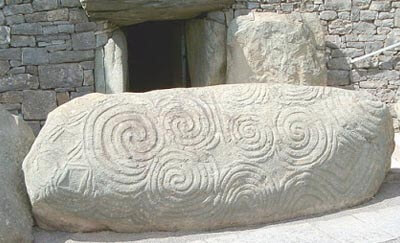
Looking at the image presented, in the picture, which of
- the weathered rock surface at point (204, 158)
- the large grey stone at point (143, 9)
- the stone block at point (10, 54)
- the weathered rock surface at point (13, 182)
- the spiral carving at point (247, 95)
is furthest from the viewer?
the stone block at point (10, 54)

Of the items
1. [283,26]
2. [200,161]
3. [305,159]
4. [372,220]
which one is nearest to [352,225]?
[372,220]

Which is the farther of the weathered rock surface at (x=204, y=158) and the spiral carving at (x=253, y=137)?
the spiral carving at (x=253, y=137)

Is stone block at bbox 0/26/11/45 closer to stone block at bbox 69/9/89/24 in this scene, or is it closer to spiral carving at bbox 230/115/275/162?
stone block at bbox 69/9/89/24

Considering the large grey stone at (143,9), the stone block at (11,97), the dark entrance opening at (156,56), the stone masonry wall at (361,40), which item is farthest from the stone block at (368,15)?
the stone block at (11,97)

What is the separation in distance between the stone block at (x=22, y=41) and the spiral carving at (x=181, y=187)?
339 cm

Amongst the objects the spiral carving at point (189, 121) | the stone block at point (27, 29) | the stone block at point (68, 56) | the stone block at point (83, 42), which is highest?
the stone block at point (27, 29)

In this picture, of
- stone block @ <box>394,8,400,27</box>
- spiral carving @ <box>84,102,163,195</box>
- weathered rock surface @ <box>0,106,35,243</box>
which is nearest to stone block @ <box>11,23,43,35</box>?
weathered rock surface @ <box>0,106,35,243</box>

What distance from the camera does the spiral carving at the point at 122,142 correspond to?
2.44 m

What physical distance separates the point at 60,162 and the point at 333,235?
4.71 ft

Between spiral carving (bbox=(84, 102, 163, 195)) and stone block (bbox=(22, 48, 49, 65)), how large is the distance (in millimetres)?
2951

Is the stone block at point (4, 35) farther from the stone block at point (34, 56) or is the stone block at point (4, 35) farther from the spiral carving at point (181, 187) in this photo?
the spiral carving at point (181, 187)

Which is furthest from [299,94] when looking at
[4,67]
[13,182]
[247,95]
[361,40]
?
[4,67]

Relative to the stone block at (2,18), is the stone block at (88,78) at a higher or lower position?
lower

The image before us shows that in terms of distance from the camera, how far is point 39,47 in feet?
17.4
